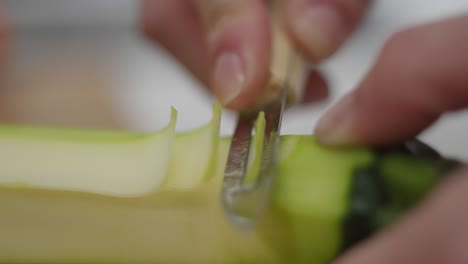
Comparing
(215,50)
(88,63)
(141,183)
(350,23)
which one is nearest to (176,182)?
(141,183)

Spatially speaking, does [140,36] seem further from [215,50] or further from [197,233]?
[197,233]

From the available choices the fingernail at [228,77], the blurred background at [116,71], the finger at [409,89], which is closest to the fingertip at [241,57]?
the fingernail at [228,77]

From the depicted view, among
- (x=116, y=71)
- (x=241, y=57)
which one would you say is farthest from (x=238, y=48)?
(x=116, y=71)

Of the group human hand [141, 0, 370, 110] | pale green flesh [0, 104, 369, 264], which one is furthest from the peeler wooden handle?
pale green flesh [0, 104, 369, 264]

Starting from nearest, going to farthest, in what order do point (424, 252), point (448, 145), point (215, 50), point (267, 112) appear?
point (424, 252) → point (267, 112) → point (215, 50) → point (448, 145)

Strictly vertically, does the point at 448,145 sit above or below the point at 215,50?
below

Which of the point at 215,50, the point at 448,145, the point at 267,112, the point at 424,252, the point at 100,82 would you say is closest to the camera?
the point at 424,252

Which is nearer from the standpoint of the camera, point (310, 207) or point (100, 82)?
point (310, 207)

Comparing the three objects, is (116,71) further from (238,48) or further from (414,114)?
(414,114)
